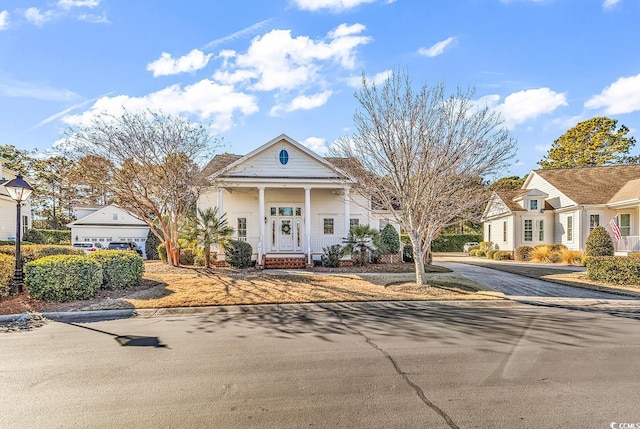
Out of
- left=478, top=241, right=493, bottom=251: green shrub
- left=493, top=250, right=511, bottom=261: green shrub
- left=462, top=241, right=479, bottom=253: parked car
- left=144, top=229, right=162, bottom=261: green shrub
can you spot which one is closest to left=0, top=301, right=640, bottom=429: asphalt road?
left=493, top=250, right=511, bottom=261: green shrub

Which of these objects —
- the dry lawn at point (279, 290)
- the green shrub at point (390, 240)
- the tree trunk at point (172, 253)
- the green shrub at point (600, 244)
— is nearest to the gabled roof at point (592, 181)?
the green shrub at point (600, 244)

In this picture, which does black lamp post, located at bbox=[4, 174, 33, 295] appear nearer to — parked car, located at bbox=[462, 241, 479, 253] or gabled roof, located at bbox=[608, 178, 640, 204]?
gabled roof, located at bbox=[608, 178, 640, 204]

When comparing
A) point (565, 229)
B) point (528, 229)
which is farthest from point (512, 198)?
point (565, 229)

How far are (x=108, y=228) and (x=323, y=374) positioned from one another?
3269cm

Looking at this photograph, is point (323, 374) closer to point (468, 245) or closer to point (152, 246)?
point (152, 246)

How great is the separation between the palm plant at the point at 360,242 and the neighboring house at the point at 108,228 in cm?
2037

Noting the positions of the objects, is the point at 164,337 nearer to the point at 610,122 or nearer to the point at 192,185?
the point at 192,185

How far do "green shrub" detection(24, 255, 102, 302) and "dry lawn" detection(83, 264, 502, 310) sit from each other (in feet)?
2.77

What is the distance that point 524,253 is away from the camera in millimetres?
26203

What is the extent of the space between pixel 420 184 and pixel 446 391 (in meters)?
8.36

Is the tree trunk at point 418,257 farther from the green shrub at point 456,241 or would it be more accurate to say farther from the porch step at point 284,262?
the green shrub at point 456,241

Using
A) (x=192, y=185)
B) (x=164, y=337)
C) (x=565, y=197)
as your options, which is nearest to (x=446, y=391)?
(x=164, y=337)

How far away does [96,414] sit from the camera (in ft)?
12.6

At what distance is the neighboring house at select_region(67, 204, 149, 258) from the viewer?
31734mm
